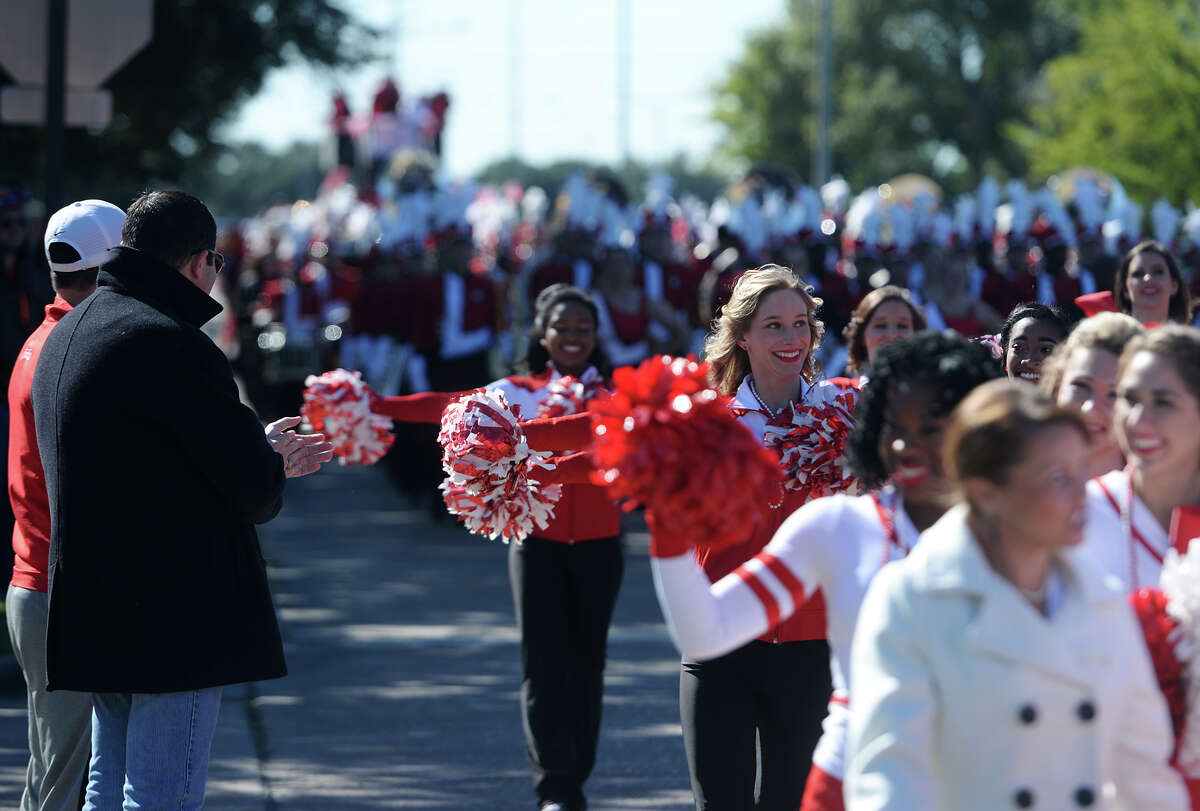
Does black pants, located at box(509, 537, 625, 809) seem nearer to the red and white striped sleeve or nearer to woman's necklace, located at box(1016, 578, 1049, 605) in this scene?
the red and white striped sleeve

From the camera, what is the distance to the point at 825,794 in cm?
338

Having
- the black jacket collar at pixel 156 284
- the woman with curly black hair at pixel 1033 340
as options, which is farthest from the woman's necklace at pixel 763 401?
the black jacket collar at pixel 156 284

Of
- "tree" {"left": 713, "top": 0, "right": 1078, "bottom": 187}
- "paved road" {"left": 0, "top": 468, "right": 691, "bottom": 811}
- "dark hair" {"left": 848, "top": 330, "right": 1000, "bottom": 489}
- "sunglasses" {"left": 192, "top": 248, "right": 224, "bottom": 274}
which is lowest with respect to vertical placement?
A: "paved road" {"left": 0, "top": 468, "right": 691, "bottom": 811}

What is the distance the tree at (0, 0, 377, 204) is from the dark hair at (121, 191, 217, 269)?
10.4m

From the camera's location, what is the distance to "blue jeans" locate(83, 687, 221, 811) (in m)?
4.03

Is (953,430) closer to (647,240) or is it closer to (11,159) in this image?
(647,240)

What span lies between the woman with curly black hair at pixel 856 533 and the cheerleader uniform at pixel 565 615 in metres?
2.85

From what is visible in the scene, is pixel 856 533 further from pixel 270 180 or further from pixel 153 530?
pixel 270 180

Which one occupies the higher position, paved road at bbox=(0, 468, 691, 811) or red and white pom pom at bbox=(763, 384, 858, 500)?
red and white pom pom at bbox=(763, 384, 858, 500)

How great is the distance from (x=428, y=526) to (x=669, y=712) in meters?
6.93

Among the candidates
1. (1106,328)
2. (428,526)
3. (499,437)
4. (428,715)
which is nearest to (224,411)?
(499,437)

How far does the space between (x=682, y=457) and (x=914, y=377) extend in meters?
0.49

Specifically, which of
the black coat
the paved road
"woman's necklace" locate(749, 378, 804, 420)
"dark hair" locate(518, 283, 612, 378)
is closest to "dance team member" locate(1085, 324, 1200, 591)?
"woman's necklace" locate(749, 378, 804, 420)

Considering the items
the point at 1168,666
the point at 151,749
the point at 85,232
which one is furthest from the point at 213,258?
the point at 1168,666
